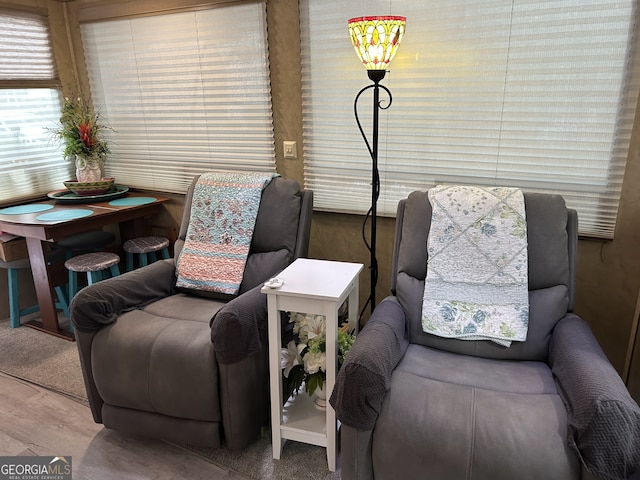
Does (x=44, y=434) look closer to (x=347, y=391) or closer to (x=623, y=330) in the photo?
(x=347, y=391)

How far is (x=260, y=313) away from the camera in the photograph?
187cm

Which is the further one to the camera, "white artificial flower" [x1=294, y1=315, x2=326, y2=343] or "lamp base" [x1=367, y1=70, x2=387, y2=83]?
"lamp base" [x1=367, y1=70, x2=387, y2=83]

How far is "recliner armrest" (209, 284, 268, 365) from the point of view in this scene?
1741mm

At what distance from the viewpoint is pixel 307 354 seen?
189cm

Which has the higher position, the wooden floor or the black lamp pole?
the black lamp pole

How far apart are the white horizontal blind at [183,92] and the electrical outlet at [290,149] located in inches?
4.0

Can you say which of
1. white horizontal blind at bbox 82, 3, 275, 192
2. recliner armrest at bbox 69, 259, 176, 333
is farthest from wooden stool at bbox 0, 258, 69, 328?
recliner armrest at bbox 69, 259, 176, 333

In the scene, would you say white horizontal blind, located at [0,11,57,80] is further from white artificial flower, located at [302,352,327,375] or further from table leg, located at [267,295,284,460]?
white artificial flower, located at [302,352,327,375]

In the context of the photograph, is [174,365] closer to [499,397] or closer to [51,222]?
[499,397]

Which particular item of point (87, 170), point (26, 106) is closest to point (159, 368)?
point (87, 170)

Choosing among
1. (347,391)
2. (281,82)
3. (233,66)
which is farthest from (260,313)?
(233,66)

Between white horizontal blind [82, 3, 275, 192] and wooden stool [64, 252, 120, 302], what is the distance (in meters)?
0.67

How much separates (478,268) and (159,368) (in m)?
1.33

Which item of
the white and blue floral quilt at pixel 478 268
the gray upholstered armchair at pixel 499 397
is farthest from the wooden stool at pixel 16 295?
the white and blue floral quilt at pixel 478 268
